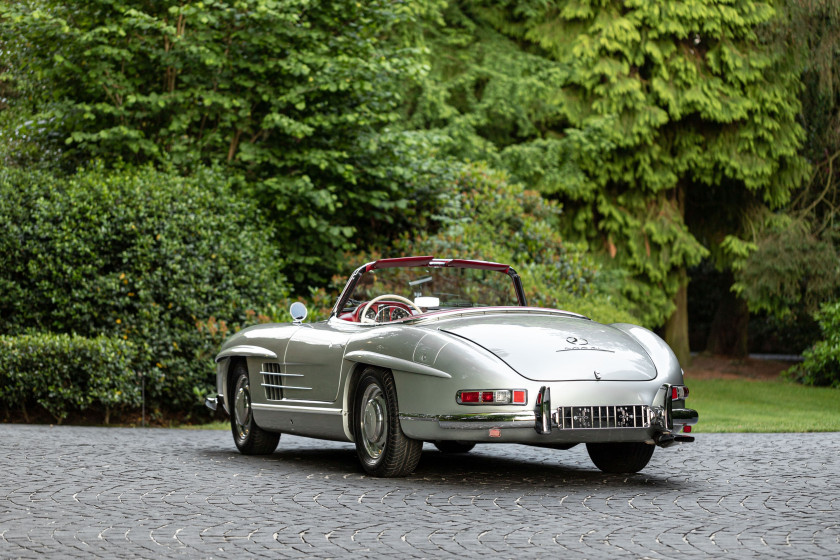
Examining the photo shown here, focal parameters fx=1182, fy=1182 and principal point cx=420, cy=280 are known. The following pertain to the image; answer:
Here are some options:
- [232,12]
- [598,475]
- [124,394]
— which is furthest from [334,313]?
[232,12]

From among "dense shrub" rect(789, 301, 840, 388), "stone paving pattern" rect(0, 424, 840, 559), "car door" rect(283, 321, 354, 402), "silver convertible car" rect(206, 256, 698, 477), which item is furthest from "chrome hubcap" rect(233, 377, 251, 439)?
"dense shrub" rect(789, 301, 840, 388)

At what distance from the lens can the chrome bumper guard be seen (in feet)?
23.7

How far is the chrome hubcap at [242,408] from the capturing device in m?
9.87

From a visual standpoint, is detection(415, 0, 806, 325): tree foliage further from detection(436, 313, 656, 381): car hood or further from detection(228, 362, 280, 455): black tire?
detection(436, 313, 656, 381): car hood

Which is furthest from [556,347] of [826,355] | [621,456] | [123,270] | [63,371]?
[826,355]

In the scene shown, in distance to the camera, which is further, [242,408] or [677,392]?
[242,408]

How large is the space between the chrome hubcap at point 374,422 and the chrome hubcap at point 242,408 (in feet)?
6.38

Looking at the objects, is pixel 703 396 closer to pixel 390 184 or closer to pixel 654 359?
pixel 390 184

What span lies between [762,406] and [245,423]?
894 centimetres

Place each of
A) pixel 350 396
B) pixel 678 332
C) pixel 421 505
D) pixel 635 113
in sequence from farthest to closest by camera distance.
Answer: pixel 678 332
pixel 635 113
pixel 350 396
pixel 421 505

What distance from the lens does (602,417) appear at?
24.2 feet

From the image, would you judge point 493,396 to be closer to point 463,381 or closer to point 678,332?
point 463,381

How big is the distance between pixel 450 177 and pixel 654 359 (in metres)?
10.4

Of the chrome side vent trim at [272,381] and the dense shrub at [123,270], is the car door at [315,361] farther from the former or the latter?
the dense shrub at [123,270]
